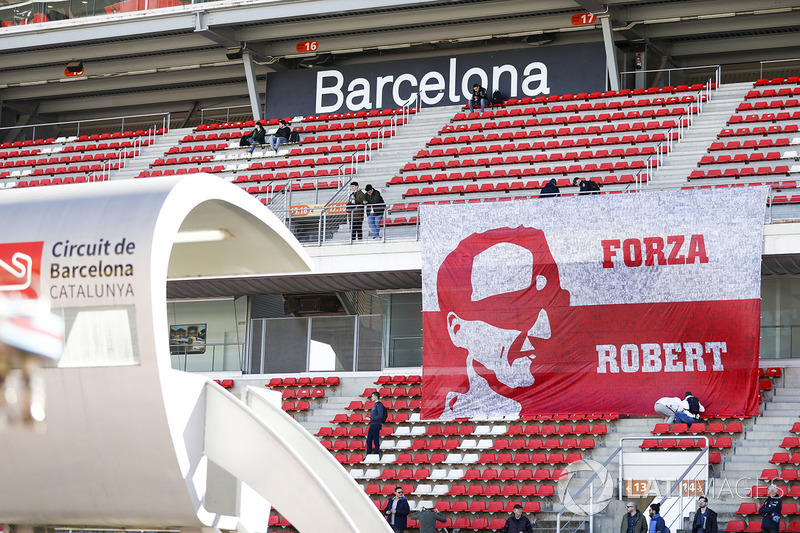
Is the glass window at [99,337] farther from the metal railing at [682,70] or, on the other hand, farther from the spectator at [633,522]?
the metal railing at [682,70]

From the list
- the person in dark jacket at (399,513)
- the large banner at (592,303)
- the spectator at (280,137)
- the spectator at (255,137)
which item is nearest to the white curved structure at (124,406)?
the person in dark jacket at (399,513)

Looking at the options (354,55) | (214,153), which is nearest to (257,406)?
(214,153)

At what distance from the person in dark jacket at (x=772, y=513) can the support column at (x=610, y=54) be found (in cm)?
1389

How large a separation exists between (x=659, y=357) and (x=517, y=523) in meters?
4.14

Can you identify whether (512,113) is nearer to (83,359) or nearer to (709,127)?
(709,127)

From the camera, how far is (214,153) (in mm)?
29031

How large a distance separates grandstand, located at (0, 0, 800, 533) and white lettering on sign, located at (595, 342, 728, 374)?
1.59 ft

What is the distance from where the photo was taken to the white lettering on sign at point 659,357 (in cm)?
1845

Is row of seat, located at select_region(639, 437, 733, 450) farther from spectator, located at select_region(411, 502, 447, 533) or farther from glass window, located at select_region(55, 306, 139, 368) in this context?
glass window, located at select_region(55, 306, 139, 368)

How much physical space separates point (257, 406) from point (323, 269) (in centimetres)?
1105

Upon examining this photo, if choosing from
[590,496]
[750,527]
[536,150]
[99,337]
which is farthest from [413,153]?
[99,337]

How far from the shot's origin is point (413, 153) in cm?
2658

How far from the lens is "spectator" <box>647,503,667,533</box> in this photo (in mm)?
14609

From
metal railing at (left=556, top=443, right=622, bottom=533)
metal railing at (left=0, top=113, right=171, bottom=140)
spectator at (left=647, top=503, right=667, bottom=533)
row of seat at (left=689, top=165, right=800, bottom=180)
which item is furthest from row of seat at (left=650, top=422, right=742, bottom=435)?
metal railing at (left=0, top=113, right=171, bottom=140)
